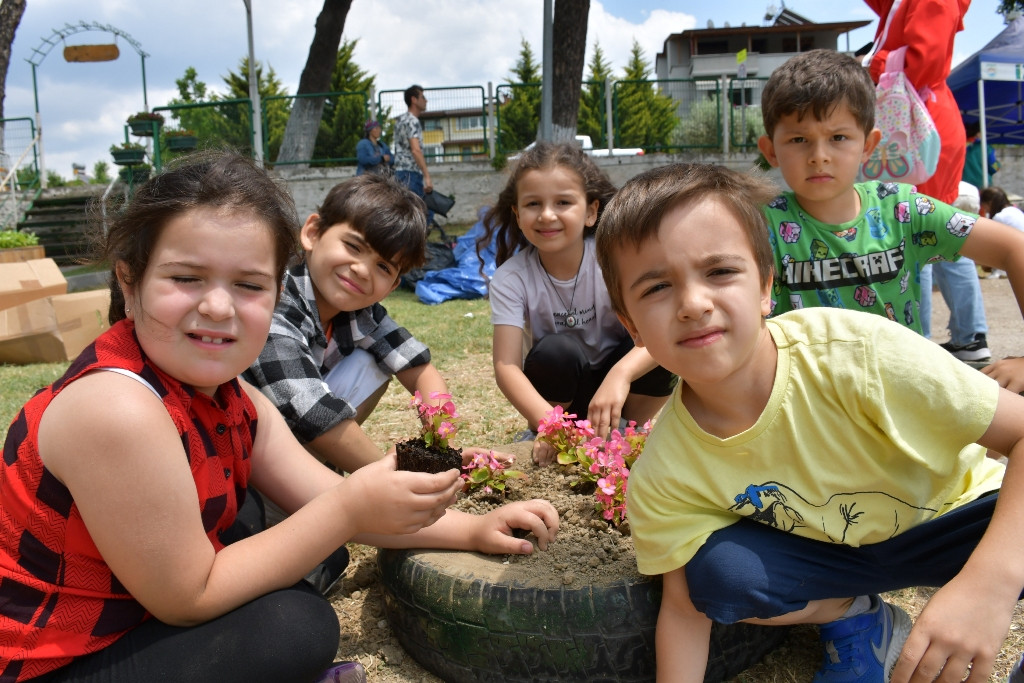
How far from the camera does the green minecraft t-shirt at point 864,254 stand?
8.23ft

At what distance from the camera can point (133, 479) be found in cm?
132

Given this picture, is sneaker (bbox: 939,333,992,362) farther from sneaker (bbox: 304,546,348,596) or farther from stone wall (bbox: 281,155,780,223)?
stone wall (bbox: 281,155,780,223)

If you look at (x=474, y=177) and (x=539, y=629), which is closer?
(x=539, y=629)

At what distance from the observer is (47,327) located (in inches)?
226

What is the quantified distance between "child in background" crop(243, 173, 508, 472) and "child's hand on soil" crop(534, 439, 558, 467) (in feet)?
0.66

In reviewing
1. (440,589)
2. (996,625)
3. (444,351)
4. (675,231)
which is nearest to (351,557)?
(440,589)

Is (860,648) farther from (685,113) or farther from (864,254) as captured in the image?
(685,113)

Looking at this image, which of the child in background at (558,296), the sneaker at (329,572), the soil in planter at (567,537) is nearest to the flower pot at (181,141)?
the child in background at (558,296)

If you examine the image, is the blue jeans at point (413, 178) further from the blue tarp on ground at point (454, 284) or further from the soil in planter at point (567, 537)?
the soil in planter at point (567, 537)

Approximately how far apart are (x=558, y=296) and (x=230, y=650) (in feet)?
6.29

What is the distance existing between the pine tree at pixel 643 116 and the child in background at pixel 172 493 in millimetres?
15365

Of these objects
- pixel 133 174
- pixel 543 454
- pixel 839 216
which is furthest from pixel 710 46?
pixel 543 454

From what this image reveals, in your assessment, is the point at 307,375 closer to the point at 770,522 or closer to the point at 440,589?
the point at 440,589

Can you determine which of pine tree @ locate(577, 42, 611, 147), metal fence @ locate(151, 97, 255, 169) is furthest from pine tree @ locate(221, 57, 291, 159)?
pine tree @ locate(577, 42, 611, 147)
